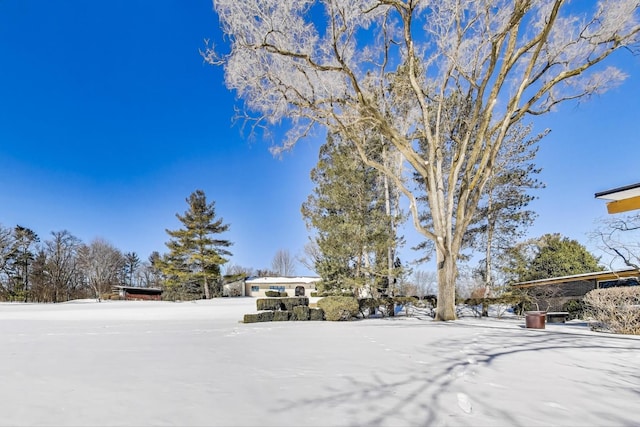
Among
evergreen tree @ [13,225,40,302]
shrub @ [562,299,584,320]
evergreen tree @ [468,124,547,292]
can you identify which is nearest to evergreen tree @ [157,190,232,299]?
evergreen tree @ [13,225,40,302]

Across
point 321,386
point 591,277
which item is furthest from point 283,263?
point 321,386

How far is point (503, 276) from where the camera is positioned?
56.2 ft

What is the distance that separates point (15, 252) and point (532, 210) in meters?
43.5

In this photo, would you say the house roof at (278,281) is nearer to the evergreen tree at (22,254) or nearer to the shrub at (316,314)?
the evergreen tree at (22,254)

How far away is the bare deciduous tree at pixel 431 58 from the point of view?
996 centimetres

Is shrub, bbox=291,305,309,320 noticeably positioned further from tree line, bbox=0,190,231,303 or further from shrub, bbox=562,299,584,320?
tree line, bbox=0,190,231,303

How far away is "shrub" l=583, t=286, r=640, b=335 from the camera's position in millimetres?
7883

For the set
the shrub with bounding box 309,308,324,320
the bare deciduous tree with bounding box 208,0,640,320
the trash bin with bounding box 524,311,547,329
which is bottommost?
the shrub with bounding box 309,308,324,320

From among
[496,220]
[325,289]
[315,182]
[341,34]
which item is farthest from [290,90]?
[496,220]

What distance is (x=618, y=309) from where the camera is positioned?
8.22m

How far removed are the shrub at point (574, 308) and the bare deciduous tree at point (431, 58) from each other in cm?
614

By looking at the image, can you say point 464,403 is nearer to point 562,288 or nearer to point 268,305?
point 268,305

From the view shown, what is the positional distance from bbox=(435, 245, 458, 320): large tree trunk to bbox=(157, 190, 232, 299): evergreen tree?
72.1 ft

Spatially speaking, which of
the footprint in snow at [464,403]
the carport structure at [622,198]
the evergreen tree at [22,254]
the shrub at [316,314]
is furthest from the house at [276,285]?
the footprint in snow at [464,403]
